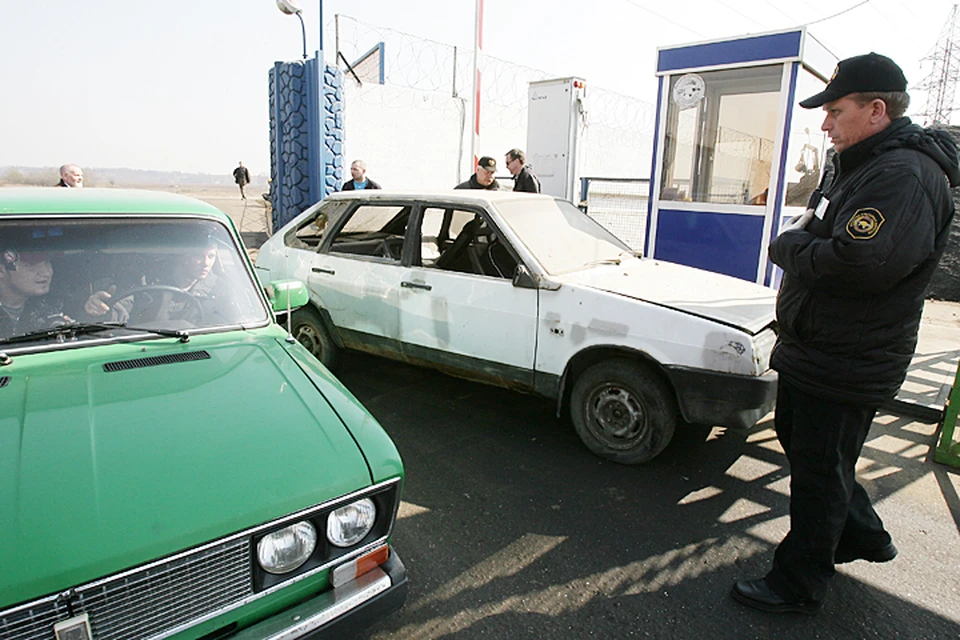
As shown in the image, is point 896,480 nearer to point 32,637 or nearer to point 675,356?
point 675,356

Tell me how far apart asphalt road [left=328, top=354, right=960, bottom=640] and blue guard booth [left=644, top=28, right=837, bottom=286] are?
269 centimetres

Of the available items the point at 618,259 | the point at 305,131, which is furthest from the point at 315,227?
the point at 305,131

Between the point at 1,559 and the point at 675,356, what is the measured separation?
3.01 metres

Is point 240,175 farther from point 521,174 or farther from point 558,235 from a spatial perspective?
point 558,235

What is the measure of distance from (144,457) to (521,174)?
226 inches

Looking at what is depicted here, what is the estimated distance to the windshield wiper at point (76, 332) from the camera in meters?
2.26

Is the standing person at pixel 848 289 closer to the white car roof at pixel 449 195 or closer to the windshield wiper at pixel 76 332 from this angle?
the white car roof at pixel 449 195

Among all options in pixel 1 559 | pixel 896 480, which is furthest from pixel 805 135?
pixel 1 559

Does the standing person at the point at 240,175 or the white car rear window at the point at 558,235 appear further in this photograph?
the standing person at the point at 240,175

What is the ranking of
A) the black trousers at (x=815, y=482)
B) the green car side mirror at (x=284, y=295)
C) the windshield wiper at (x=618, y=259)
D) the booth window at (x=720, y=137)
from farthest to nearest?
the booth window at (x=720, y=137)
the windshield wiper at (x=618, y=259)
the green car side mirror at (x=284, y=295)
the black trousers at (x=815, y=482)

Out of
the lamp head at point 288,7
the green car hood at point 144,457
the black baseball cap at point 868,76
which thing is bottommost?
the green car hood at point 144,457

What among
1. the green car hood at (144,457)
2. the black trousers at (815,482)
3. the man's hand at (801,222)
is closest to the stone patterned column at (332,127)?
the green car hood at (144,457)

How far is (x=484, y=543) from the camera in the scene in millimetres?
2945

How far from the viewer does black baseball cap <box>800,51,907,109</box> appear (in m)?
2.19
